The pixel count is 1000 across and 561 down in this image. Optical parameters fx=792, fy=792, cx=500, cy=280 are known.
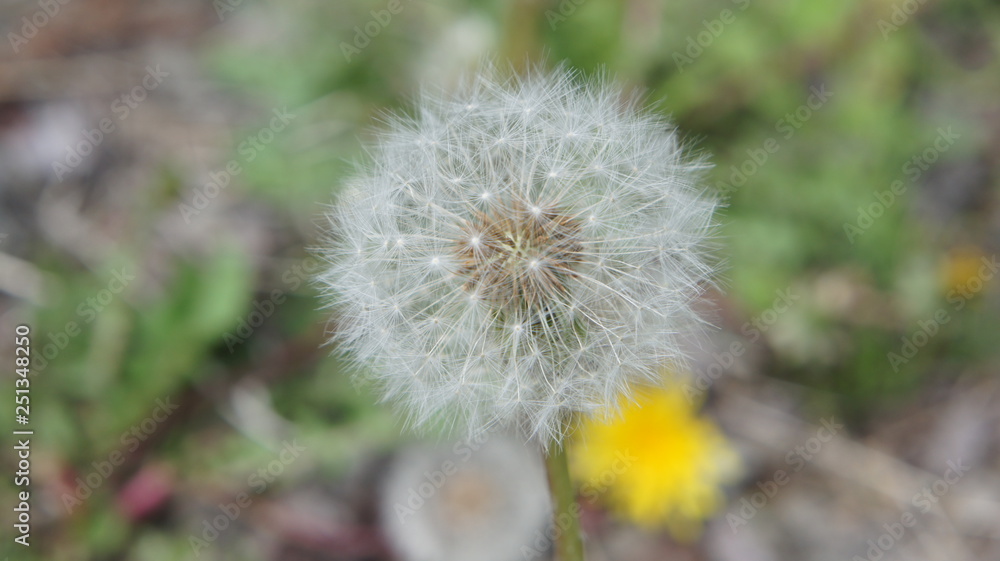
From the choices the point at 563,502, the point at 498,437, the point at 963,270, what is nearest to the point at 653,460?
the point at 498,437

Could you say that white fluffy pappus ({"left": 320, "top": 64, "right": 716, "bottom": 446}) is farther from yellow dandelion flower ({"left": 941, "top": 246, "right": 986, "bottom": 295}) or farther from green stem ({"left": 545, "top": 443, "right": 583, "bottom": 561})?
yellow dandelion flower ({"left": 941, "top": 246, "right": 986, "bottom": 295})

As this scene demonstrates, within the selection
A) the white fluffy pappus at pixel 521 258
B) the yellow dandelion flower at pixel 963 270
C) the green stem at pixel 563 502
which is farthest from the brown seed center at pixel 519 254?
the yellow dandelion flower at pixel 963 270

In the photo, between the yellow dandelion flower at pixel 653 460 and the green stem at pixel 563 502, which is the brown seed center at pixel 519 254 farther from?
the yellow dandelion flower at pixel 653 460

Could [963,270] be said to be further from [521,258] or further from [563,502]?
[563,502]

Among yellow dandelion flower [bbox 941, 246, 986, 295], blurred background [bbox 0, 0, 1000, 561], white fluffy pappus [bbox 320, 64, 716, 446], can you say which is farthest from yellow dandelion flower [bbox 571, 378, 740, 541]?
yellow dandelion flower [bbox 941, 246, 986, 295]

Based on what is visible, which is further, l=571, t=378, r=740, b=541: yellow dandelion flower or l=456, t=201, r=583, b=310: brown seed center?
l=571, t=378, r=740, b=541: yellow dandelion flower
